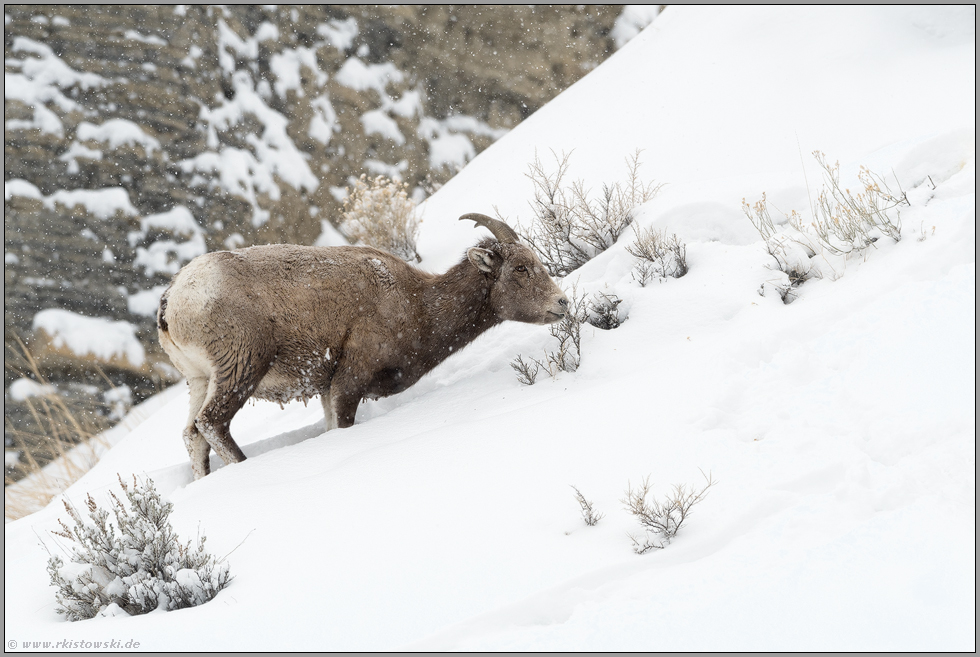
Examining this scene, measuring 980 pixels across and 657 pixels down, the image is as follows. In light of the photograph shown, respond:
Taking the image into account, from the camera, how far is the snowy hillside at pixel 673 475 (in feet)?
8.33

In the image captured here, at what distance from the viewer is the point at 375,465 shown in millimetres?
4227

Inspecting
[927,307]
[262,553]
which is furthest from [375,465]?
[927,307]

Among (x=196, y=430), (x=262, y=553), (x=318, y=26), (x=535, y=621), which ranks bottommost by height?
(x=535, y=621)

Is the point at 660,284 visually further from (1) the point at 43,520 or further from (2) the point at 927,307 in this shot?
(1) the point at 43,520

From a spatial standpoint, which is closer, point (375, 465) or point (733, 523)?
point (733, 523)

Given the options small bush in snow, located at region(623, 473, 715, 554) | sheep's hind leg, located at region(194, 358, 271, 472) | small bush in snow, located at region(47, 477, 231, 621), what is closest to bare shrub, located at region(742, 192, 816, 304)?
small bush in snow, located at region(623, 473, 715, 554)

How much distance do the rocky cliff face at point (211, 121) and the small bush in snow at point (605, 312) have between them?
8.10 m

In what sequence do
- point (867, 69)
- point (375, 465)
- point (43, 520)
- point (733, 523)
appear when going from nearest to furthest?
point (733, 523)
point (375, 465)
point (43, 520)
point (867, 69)

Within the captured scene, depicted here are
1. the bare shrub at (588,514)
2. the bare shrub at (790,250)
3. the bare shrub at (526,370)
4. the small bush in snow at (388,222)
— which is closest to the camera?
the bare shrub at (588,514)

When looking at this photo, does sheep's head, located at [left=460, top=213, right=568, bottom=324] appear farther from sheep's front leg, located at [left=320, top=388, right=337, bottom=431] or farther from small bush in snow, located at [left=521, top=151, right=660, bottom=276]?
sheep's front leg, located at [left=320, top=388, right=337, bottom=431]

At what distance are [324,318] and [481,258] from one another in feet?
4.66

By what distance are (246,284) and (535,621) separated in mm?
3693

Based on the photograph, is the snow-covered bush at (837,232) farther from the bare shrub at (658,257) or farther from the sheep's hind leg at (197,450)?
the sheep's hind leg at (197,450)

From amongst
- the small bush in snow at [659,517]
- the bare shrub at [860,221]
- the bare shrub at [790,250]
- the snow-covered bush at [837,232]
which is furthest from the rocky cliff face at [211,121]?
the small bush in snow at [659,517]
